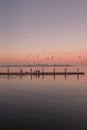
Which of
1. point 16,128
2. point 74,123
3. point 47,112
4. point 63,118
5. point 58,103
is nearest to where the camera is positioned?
point 16,128

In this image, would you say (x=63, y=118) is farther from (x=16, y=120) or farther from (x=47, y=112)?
(x=16, y=120)

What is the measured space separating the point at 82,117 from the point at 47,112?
3688 millimetres

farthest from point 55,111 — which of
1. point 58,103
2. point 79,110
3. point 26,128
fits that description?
point 26,128

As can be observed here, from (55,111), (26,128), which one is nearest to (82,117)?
(55,111)

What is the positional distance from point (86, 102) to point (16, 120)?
11.6m

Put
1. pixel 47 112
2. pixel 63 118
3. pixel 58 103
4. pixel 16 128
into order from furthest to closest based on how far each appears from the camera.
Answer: pixel 58 103, pixel 47 112, pixel 63 118, pixel 16 128

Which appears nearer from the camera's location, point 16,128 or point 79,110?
point 16,128

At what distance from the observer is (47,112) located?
23938 mm

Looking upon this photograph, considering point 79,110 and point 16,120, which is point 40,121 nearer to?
point 16,120

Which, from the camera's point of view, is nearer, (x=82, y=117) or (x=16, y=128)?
(x=16, y=128)

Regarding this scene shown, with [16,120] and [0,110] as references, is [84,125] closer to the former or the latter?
[16,120]

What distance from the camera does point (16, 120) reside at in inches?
821

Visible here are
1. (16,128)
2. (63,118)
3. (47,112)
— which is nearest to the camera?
(16,128)

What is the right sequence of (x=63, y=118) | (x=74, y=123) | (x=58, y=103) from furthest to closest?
(x=58, y=103)
(x=63, y=118)
(x=74, y=123)
